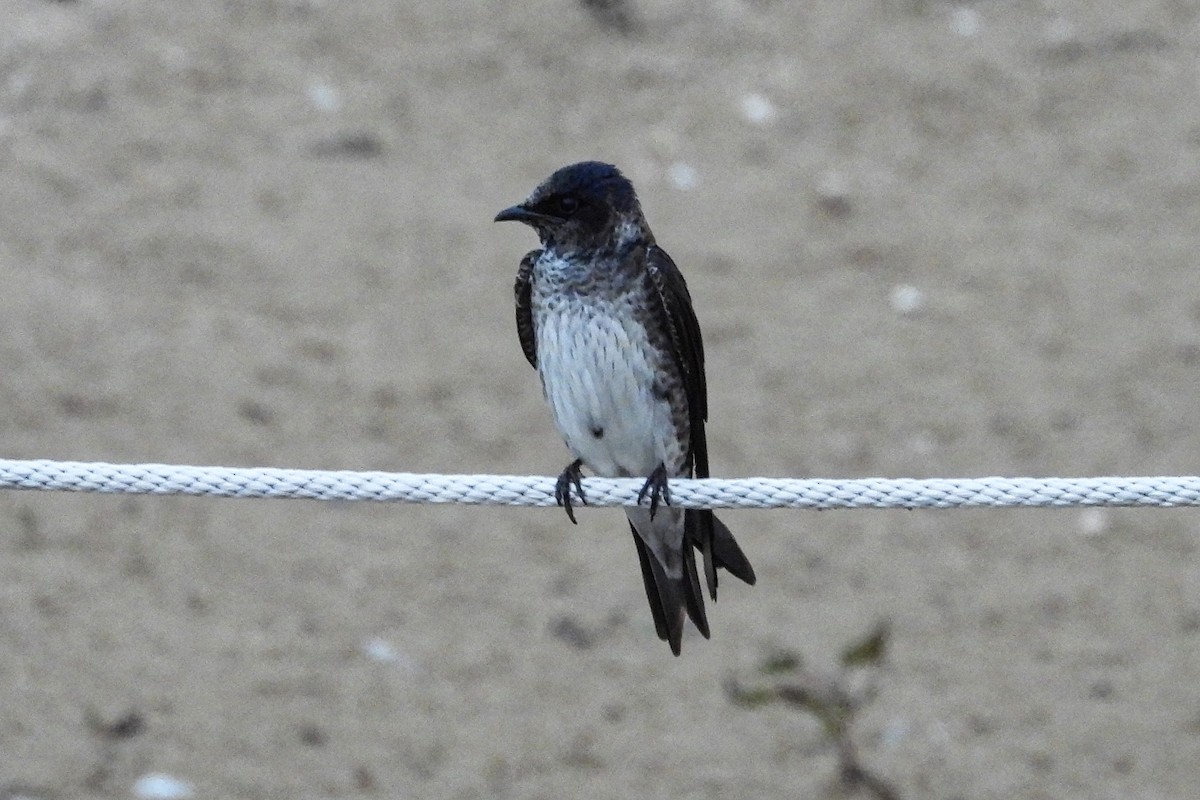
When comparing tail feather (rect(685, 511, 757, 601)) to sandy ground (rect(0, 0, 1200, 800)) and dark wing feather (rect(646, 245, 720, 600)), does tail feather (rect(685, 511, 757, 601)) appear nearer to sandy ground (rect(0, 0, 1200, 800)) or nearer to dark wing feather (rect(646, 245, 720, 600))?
dark wing feather (rect(646, 245, 720, 600))

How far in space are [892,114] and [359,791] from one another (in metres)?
3.58

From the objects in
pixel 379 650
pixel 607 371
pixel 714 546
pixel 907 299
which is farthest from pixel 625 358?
pixel 907 299

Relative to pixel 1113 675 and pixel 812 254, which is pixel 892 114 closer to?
pixel 812 254

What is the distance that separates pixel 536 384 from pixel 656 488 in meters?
1.99

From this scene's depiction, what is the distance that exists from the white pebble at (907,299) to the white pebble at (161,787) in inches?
112

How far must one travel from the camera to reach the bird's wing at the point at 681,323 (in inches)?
150

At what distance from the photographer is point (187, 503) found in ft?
16.3

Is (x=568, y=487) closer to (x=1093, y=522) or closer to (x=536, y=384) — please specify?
(x=536, y=384)

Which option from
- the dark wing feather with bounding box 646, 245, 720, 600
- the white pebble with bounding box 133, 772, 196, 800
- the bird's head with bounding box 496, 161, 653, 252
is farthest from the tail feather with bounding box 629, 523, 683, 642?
the white pebble with bounding box 133, 772, 196, 800

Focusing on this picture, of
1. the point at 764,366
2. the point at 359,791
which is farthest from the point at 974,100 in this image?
the point at 359,791

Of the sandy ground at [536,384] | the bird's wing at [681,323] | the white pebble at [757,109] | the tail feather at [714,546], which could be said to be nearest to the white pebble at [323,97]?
the sandy ground at [536,384]

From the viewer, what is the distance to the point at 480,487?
2.97 m

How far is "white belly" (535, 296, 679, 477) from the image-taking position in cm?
378

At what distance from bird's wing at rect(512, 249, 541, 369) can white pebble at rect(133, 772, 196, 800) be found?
1.25m
